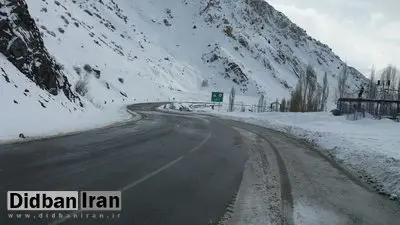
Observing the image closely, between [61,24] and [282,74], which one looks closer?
[61,24]

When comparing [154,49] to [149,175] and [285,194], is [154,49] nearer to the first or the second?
[149,175]

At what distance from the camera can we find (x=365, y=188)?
1067 cm

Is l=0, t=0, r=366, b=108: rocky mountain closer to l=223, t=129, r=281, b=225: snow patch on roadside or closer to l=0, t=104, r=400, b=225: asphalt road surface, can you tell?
l=0, t=104, r=400, b=225: asphalt road surface

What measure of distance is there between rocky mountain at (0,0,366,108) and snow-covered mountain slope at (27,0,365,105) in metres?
0.26

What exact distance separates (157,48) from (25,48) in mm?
90567

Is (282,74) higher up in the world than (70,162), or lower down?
higher up

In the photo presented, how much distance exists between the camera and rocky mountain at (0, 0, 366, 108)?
26672 mm

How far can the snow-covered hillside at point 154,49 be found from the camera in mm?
26391

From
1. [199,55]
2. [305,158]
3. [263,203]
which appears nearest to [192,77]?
[199,55]

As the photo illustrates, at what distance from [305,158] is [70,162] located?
791 cm

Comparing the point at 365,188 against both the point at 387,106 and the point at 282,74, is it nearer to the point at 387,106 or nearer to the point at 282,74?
the point at 387,106

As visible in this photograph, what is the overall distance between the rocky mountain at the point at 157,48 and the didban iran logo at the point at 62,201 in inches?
675

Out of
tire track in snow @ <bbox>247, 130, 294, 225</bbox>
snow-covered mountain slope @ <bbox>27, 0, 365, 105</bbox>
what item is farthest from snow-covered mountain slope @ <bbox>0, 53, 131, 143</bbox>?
snow-covered mountain slope @ <bbox>27, 0, 365, 105</bbox>

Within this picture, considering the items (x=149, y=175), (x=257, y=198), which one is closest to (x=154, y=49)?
(x=149, y=175)
